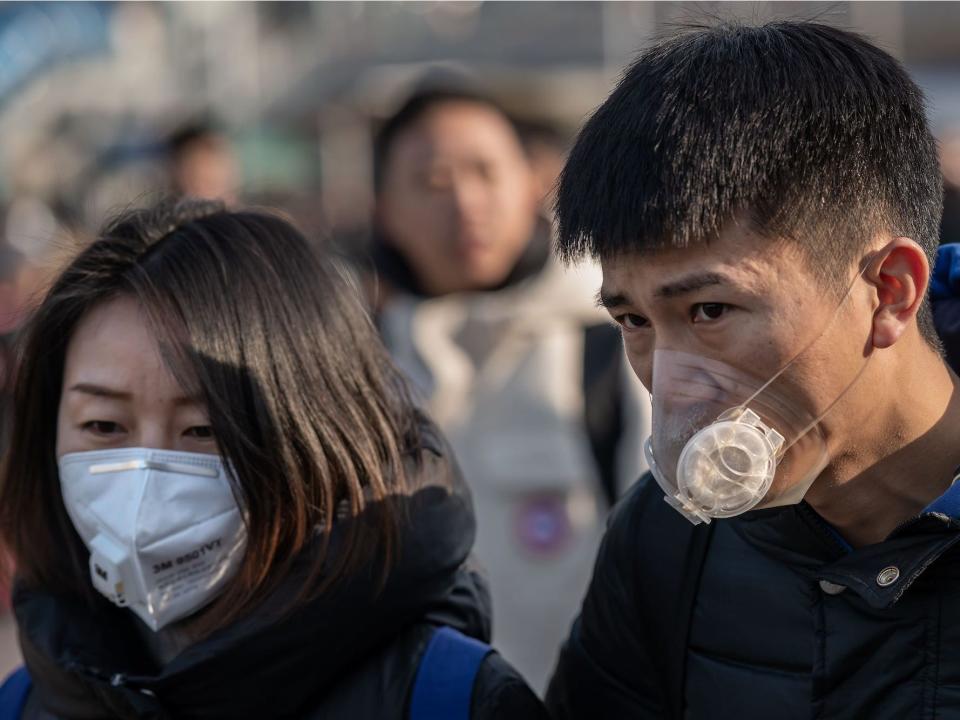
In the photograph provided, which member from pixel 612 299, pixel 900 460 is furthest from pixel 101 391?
pixel 900 460

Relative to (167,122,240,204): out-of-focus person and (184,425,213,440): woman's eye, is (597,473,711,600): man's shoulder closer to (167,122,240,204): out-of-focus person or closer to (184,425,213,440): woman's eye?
(184,425,213,440): woman's eye

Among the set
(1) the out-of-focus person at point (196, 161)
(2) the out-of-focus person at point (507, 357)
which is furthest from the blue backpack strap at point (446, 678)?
A: (1) the out-of-focus person at point (196, 161)

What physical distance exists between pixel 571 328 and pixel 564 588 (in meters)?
0.75

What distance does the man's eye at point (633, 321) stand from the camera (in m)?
1.82

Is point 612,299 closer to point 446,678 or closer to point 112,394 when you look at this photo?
point 446,678

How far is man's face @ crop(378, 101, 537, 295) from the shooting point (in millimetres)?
4090

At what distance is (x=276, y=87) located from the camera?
2436 cm

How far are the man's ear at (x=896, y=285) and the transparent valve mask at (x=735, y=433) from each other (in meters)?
0.03

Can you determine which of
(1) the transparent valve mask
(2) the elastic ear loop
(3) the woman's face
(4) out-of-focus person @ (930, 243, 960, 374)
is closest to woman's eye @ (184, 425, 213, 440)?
(3) the woman's face

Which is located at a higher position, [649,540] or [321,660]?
[649,540]

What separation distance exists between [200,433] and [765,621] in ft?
3.27

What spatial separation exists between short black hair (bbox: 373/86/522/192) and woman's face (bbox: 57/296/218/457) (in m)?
2.09

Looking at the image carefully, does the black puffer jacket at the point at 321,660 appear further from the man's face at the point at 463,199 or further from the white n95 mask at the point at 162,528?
the man's face at the point at 463,199

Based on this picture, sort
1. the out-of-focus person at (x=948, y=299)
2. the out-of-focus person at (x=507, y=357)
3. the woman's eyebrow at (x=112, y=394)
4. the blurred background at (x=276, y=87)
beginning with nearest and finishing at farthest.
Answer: the out-of-focus person at (x=948, y=299)
the woman's eyebrow at (x=112, y=394)
the out-of-focus person at (x=507, y=357)
the blurred background at (x=276, y=87)
